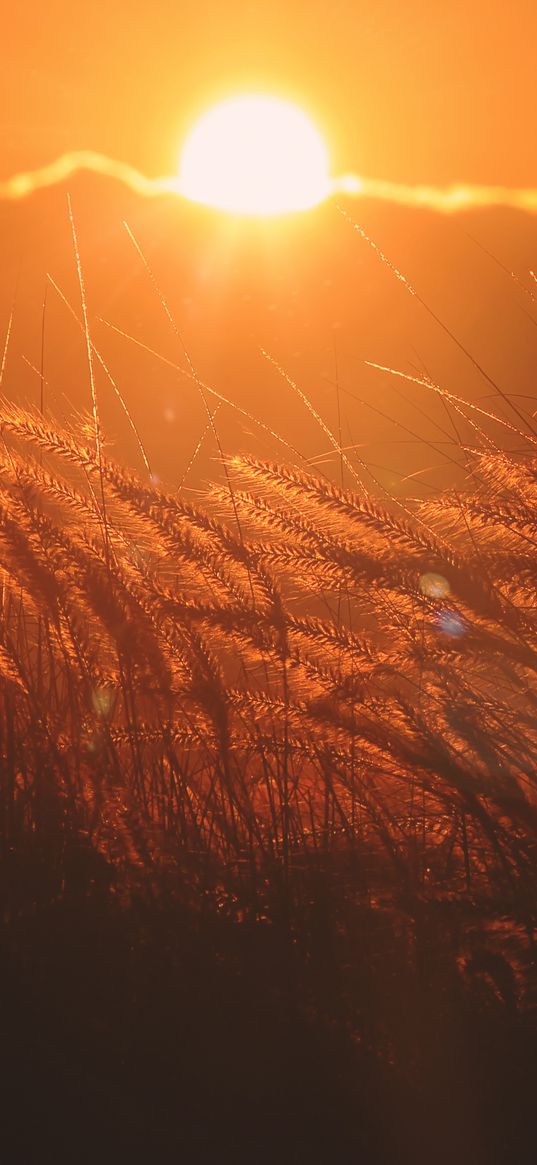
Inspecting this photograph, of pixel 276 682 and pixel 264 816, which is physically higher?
A: pixel 276 682

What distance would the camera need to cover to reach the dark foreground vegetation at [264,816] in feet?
1.65

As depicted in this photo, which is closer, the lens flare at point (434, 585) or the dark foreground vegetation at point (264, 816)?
the dark foreground vegetation at point (264, 816)

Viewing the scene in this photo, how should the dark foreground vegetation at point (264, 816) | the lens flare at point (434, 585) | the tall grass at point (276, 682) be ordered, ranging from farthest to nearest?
the lens flare at point (434, 585) → the tall grass at point (276, 682) → the dark foreground vegetation at point (264, 816)

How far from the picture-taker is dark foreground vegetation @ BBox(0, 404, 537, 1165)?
0.50 meters

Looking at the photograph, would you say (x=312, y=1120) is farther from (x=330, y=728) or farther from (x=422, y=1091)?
(x=330, y=728)

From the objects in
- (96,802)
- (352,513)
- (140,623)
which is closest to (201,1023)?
(96,802)

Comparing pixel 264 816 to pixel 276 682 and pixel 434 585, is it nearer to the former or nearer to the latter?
pixel 276 682

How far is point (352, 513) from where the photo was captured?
3.04 ft

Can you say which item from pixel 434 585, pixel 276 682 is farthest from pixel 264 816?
pixel 434 585

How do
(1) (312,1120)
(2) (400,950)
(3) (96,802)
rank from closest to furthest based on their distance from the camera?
(1) (312,1120), (2) (400,950), (3) (96,802)

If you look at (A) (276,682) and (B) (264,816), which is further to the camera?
(A) (276,682)

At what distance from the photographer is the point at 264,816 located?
785mm

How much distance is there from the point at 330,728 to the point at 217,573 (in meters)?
0.21

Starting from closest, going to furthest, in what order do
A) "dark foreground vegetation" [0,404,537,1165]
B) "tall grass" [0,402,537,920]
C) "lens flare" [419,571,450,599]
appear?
"dark foreground vegetation" [0,404,537,1165] < "tall grass" [0,402,537,920] < "lens flare" [419,571,450,599]
